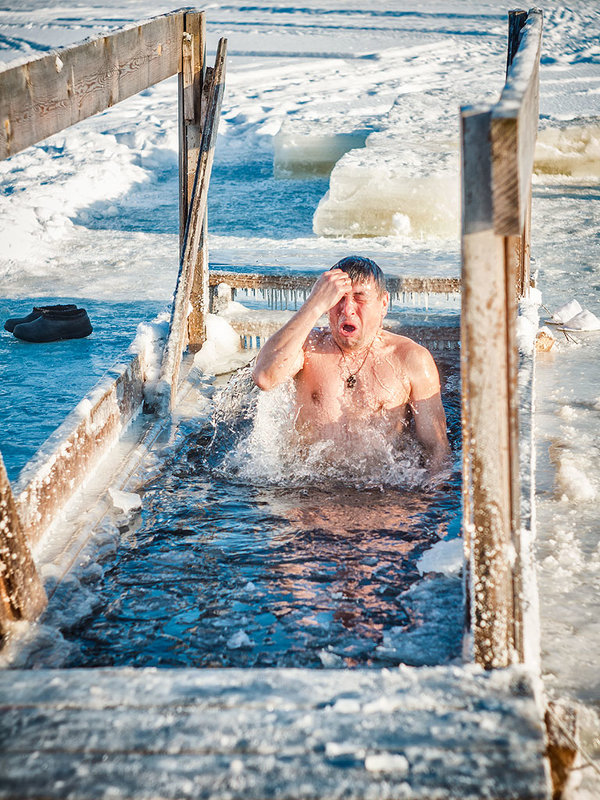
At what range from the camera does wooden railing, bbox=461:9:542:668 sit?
1733mm

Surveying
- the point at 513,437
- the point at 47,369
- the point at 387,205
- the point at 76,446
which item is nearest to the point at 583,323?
the point at 387,205

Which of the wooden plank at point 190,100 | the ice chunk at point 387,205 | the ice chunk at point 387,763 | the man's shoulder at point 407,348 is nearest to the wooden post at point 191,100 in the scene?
the wooden plank at point 190,100

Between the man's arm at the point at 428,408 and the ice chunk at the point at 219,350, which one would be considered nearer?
the man's arm at the point at 428,408

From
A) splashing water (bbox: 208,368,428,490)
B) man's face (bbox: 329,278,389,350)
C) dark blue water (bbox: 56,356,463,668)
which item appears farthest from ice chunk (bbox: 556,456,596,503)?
man's face (bbox: 329,278,389,350)

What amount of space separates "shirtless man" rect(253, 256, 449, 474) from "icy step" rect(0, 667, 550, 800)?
6.49ft

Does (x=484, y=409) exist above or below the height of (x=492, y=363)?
below

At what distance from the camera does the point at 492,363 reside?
1.88 meters

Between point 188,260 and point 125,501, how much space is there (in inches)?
64.3

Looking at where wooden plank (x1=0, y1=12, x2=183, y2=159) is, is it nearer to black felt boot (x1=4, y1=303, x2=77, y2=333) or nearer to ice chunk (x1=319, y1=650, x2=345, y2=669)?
A: ice chunk (x1=319, y1=650, x2=345, y2=669)

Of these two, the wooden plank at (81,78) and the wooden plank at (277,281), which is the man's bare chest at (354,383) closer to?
the wooden plank at (81,78)

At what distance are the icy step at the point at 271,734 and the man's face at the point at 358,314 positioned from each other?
2.11 metres

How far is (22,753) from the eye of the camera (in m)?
1.74

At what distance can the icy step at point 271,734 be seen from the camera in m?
1.64

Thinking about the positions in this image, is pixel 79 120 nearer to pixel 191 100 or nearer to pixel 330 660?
pixel 191 100
